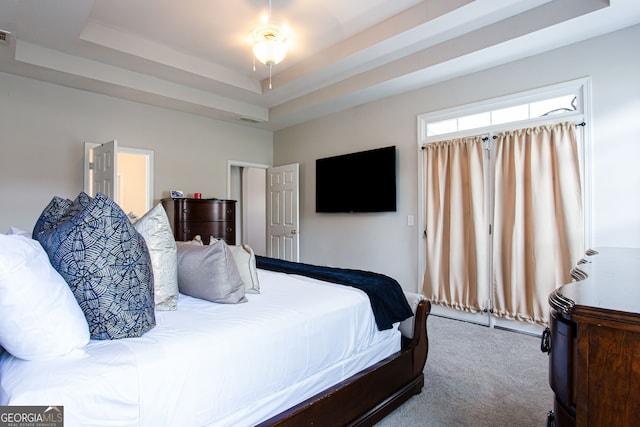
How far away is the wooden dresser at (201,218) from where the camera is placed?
4.47m

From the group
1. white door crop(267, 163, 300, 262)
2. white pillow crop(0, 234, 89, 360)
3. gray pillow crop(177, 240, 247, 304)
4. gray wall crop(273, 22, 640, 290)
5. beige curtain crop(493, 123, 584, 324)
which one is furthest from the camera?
white door crop(267, 163, 300, 262)

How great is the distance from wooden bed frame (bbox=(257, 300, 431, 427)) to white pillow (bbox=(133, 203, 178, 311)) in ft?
2.36

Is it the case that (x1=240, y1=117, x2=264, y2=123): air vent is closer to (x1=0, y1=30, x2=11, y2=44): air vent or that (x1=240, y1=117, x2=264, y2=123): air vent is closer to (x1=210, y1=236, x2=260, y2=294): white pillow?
(x1=0, y1=30, x2=11, y2=44): air vent

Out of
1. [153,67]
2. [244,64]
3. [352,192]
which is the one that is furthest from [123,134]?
[352,192]

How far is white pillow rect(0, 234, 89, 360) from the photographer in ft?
3.04

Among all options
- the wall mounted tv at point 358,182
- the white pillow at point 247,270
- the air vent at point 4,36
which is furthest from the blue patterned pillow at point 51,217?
the wall mounted tv at point 358,182

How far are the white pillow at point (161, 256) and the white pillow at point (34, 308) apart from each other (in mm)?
467

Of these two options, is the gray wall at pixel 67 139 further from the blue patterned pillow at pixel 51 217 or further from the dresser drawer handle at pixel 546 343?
the dresser drawer handle at pixel 546 343

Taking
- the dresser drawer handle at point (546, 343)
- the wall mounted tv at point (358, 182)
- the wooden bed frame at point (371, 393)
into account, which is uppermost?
the wall mounted tv at point (358, 182)

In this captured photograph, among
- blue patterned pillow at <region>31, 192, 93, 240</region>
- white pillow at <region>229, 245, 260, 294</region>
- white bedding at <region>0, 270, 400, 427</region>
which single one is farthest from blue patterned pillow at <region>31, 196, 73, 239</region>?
white pillow at <region>229, 245, 260, 294</region>

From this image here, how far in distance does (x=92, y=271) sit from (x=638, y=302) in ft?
5.44

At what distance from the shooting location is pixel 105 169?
12.4 ft

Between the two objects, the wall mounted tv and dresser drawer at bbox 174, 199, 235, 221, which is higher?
the wall mounted tv

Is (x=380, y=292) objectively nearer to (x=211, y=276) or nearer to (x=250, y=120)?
(x=211, y=276)
